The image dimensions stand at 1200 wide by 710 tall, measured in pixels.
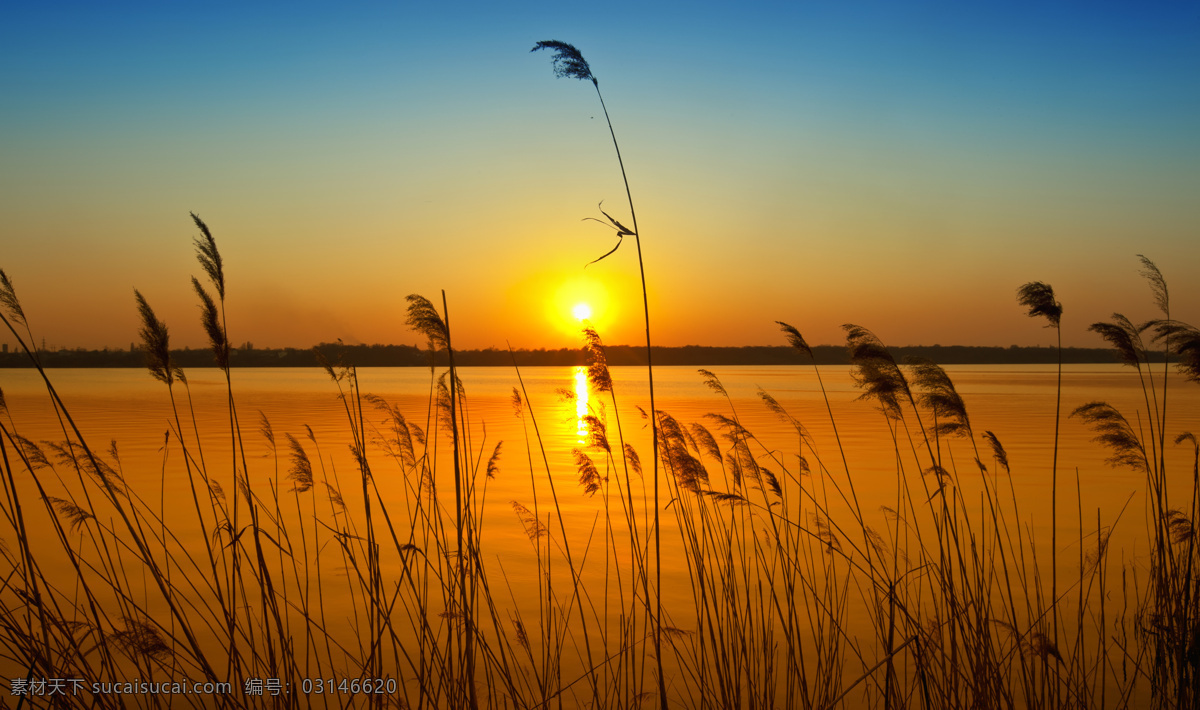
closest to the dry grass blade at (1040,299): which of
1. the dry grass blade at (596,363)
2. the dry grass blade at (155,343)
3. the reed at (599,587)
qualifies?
the reed at (599,587)

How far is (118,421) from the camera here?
1716 cm

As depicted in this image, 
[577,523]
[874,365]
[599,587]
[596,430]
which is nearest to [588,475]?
[596,430]

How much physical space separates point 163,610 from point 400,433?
2599mm

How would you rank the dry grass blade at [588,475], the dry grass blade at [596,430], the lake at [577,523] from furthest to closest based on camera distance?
the lake at [577,523] → the dry grass blade at [596,430] → the dry grass blade at [588,475]

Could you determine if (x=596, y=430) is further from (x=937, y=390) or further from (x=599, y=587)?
(x=599, y=587)

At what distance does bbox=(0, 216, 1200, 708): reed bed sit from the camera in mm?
2982

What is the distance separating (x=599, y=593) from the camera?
5734mm

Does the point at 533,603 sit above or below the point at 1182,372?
below

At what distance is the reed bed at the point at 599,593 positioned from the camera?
117 inches

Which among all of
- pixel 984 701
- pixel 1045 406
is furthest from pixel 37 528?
pixel 1045 406

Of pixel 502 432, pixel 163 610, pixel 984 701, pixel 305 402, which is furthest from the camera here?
pixel 305 402

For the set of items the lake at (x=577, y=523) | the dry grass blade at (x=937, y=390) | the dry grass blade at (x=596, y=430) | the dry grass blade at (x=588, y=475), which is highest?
the dry grass blade at (x=937, y=390)

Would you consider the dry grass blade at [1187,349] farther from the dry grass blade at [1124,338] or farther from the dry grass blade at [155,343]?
the dry grass blade at [155,343]

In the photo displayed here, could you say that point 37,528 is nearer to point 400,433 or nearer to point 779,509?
point 400,433
